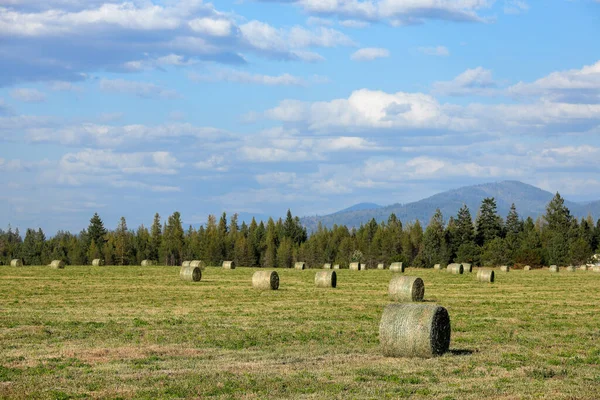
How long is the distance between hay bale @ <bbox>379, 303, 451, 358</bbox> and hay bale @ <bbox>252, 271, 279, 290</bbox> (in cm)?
2637

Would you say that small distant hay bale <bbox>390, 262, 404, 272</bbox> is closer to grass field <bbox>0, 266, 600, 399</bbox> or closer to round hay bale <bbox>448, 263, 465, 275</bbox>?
round hay bale <bbox>448, 263, 465, 275</bbox>

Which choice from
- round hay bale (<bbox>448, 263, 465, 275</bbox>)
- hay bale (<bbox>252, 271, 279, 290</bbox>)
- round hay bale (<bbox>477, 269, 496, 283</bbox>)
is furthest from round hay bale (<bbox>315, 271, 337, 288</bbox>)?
round hay bale (<bbox>448, 263, 465, 275</bbox>)

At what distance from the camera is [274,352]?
20.8 metres

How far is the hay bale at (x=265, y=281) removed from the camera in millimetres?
46375

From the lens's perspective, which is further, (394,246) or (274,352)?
(394,246)

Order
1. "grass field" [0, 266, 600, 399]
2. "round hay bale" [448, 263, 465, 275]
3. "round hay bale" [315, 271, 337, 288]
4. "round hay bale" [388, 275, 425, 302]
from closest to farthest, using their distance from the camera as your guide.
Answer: "grass field" [0, 266, 600, 399]
"round hay bale" [388, 275, 425, 302]
"round hay bale" [315, 271, 337, 288]
"round hay bale" [448, 263, 465, 275]

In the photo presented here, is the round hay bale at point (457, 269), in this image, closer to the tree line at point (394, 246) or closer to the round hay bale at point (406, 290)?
the round hay bale at point (406, 290)

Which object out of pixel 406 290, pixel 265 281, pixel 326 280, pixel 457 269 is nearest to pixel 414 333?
pixel 406 290

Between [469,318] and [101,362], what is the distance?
15.5 metres

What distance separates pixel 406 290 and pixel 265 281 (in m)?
10.9

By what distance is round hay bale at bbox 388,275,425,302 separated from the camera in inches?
1490

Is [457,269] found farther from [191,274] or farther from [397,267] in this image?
[191,274]

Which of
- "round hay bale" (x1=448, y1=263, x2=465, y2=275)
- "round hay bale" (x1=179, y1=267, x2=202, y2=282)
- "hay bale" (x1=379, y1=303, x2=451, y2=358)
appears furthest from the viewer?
"round hay bale" (x1=448, y1=263, x2=465, y2=275)

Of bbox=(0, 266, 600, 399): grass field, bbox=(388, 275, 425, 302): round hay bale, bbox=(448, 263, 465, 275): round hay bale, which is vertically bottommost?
bbox=(0, 266, 600, 399): grass field
